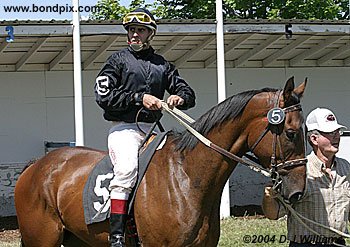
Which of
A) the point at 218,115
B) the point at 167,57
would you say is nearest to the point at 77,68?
the point at 167,57

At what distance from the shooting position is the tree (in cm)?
2078

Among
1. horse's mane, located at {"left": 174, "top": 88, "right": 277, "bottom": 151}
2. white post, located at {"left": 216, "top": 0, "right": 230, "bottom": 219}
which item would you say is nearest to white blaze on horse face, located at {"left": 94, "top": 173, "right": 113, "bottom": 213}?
horse's mane, located at {"left": 174, "top": 88, "right": 277, "bottom": 151}

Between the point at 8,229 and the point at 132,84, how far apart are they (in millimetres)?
8324

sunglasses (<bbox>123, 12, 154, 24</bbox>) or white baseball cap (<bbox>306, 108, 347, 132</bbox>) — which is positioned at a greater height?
sunglasses (<bbox>123, 12, 154, 24</bbox>)

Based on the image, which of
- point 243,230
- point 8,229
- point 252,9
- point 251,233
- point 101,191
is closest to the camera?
point 101,191

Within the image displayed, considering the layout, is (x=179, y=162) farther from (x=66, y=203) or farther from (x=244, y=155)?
(x=66, y=203)

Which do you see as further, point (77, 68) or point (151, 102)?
point (77, 68)

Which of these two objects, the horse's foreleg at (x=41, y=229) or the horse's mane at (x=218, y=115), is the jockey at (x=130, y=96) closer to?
the horse's mane at (x=218, y=115)

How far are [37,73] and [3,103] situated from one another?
2.94 feet

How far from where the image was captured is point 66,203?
6.04 m

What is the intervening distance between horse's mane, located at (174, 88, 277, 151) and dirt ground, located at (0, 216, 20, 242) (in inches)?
281

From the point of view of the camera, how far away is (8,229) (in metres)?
13.1

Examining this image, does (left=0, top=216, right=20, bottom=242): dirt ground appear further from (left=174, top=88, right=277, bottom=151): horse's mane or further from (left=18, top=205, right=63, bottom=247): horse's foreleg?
(left=174, top=88, right=277, bottom=151): horse's mane

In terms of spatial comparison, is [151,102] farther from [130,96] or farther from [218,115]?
[218,115]
